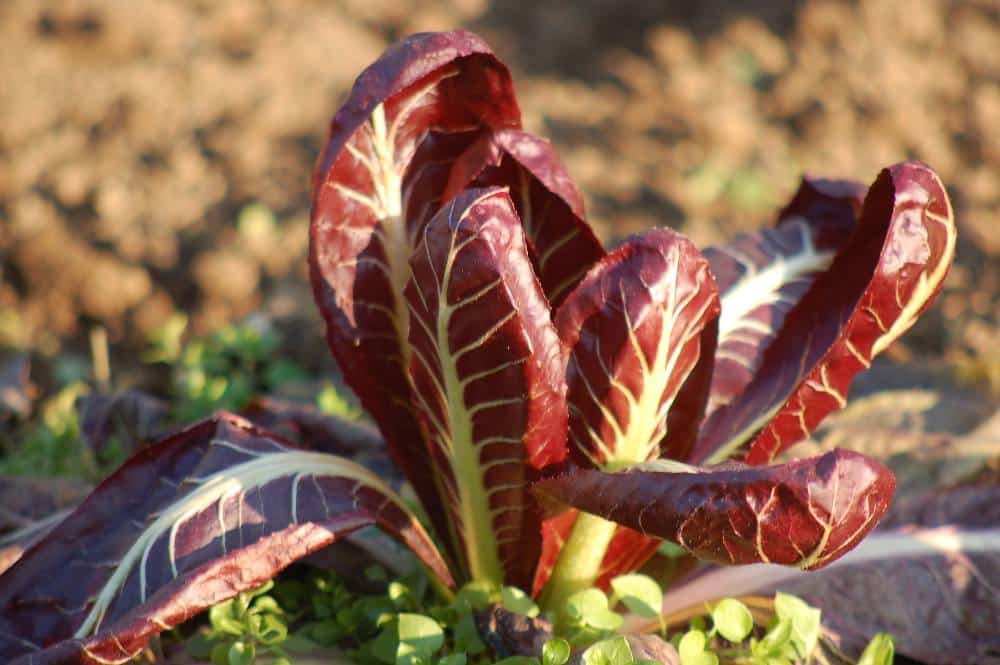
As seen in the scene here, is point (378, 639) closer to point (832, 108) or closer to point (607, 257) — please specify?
point (607, 257)

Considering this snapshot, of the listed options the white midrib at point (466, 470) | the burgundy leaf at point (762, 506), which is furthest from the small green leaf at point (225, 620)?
the burgundy leaf at point (762, 506)

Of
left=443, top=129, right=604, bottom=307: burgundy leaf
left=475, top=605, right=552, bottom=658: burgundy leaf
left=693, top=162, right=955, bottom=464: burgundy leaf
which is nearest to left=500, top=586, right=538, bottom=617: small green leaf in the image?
left=475, top=605, right=552, bottom=658: burgundy leaf

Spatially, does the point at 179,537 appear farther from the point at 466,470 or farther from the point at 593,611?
the point at 593,611

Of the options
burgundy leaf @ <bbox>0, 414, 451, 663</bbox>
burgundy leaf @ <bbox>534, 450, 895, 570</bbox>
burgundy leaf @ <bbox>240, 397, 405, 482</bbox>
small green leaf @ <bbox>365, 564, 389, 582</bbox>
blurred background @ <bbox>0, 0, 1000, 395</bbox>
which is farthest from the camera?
blurred background @ <bbox>0, 0, 1000, 395</bbox>

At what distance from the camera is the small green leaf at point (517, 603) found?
78.0 inches

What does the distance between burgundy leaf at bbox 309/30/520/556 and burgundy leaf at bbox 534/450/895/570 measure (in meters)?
0.66

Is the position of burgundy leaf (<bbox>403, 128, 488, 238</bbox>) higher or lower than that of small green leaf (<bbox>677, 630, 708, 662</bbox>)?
higher

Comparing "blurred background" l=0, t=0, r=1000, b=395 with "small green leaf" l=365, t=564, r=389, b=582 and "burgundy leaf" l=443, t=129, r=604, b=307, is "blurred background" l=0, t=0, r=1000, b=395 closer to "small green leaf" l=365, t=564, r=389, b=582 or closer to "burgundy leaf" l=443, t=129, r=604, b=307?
"small green leaf" l=365, t=564, r=389, b=582

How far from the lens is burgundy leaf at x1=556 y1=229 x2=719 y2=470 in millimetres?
1781

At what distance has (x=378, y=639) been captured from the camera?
203 centimetres

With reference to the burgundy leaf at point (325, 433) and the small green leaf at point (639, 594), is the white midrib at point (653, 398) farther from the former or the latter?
the burgundy leaf at point (325, 433)

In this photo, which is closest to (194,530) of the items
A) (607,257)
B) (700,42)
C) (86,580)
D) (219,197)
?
(86,580)

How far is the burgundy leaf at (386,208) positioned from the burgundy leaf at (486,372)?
193 millimetres

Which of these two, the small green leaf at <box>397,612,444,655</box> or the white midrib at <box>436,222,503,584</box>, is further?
the small green leaf at <box>397,612,444,655</box>
